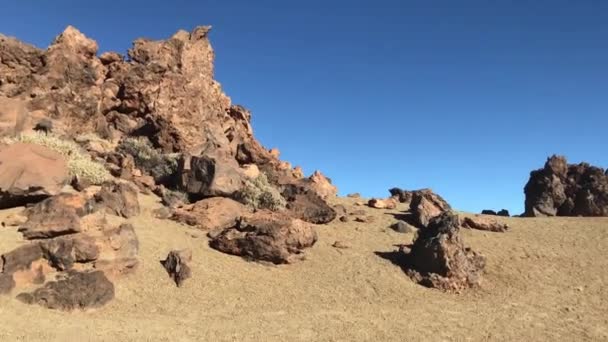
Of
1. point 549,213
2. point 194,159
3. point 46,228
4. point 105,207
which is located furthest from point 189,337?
point 549,213

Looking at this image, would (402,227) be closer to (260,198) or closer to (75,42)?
(260,198)

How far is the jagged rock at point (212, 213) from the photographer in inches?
693

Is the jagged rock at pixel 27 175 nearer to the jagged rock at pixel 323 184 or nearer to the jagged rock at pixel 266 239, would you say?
the jagged rock at pixel 266 239

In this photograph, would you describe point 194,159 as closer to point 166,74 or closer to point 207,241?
point 207,241

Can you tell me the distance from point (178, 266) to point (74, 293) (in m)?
2.83

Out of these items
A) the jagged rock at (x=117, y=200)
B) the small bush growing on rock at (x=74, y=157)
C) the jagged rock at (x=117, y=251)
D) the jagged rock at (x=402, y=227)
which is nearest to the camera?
the jagged rock at (x=117, y=251)

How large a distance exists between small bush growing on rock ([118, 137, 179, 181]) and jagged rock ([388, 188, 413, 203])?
1256cm

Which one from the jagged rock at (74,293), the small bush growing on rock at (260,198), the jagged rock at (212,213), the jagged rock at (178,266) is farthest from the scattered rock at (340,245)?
the jagged rock at (74,293)

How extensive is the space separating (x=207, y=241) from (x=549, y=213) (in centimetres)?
2148

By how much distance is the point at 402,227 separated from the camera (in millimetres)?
20922

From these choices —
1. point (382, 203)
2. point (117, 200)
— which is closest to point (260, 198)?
point (117, 200)

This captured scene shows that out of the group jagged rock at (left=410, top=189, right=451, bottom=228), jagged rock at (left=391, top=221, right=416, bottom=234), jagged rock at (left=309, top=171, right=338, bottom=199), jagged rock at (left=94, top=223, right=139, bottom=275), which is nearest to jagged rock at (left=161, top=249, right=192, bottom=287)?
jagged rock at (left=94, top=223, right=139, bottom=275)

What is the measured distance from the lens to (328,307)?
13.5 metres

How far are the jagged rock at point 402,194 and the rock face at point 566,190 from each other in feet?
24.0
